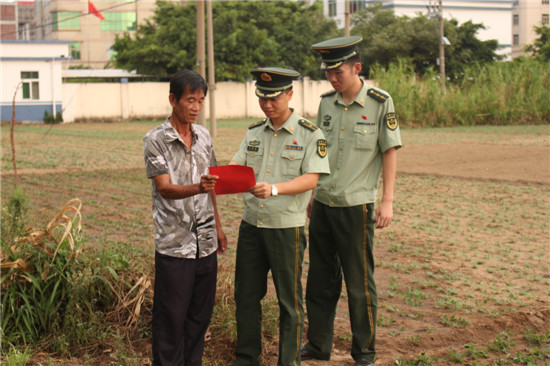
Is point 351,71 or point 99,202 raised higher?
point 351,71

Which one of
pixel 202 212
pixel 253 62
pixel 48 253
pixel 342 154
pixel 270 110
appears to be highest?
pixel 253 62

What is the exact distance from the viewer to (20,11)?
87.1m

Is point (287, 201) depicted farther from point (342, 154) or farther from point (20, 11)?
point (20, 11)

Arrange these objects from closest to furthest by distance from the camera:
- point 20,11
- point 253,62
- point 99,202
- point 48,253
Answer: point 48,253
point 99,202
point 253,62
point 20,11

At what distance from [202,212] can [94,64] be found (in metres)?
63.6

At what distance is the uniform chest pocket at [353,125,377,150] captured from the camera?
3.96 metres

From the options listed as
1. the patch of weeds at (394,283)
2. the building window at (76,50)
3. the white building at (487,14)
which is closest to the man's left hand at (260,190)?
the patch of weeds at (394,283)

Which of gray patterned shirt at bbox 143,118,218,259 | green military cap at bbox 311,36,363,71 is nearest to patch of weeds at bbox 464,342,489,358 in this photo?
gray patterned shirt at bbox 143,118,218,259

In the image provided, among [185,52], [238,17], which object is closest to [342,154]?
[185,52]

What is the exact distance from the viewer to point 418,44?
38.1m

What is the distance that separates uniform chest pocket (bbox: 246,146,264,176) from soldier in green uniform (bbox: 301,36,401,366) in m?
0.44

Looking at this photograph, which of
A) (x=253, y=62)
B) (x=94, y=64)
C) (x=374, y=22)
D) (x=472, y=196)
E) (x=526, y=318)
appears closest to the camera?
(x=526, y=318)

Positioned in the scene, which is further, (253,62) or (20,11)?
(20,11)

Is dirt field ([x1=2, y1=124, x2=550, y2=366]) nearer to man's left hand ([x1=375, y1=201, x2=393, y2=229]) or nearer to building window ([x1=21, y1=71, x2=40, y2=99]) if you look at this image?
man's left hand ([x1=375, y1=201, x2=393, y2=229])
